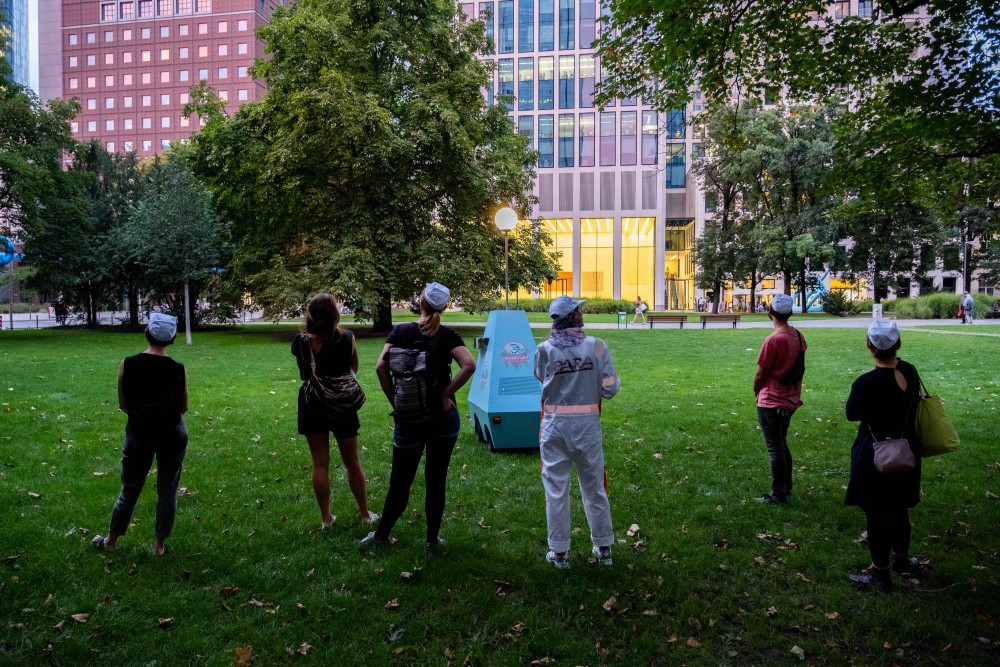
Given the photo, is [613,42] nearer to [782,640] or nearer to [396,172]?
[782,640]

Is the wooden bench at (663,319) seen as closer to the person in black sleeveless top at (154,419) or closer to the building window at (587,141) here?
the person in black sleeveless top at (154,419)

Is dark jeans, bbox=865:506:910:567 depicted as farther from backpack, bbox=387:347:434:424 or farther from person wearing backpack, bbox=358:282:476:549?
backpack, bbox=387:347:434:424

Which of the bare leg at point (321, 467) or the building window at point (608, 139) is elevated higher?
the building window at point (608, 139)

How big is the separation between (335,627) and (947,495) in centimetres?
584

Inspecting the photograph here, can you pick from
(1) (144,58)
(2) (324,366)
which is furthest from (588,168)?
(1) (144,58)

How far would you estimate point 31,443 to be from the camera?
8141mm

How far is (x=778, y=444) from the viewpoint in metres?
5.98

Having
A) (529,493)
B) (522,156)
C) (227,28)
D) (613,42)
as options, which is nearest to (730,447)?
(529,493)

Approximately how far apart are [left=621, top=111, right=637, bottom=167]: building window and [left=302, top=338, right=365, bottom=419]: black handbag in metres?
Result: 64.1

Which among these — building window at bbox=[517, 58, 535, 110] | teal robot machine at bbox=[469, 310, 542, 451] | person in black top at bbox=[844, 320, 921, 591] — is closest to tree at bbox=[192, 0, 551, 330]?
teal robot machine at bbox=[469, 310, 542, 451]

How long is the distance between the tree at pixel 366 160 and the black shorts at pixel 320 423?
1865cm

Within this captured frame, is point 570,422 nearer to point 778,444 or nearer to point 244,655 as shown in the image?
point 244,655

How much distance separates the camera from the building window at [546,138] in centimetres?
6650

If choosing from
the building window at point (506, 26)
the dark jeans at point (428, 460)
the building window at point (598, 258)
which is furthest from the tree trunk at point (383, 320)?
the building window at point (506, 26)
